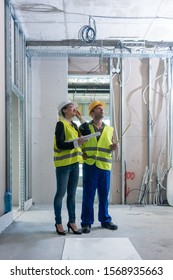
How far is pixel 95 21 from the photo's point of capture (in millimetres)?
4695

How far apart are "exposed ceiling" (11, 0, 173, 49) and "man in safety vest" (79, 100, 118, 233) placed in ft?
5.09

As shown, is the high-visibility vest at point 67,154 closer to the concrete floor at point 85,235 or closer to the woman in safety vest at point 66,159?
the woman in safety vest at point 66,159

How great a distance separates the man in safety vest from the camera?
3.42m

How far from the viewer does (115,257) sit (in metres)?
2.40

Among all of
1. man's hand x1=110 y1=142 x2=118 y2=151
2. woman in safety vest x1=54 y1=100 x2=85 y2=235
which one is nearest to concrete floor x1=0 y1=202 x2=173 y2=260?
woman in safety vest x1=54 y1=100 x2=85 y2=235

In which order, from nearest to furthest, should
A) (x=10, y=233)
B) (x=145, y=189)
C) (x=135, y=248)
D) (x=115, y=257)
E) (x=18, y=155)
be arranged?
1. (x=115, y=257)
2. (x=135, y=248)
3. (x=10, y=233)
4. (x=18, y=155)
5. (x=145, y=189)

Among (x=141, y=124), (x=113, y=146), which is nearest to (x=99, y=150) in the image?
(x=113, y=146)

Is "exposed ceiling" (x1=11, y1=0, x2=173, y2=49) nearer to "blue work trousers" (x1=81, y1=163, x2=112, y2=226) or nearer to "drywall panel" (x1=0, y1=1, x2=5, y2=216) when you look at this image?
"drywall panel" (x1=0, y1=1, x2=5, y2=216)

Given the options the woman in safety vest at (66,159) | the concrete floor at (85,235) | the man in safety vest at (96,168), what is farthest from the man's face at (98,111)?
the concrete floor at (85,235)

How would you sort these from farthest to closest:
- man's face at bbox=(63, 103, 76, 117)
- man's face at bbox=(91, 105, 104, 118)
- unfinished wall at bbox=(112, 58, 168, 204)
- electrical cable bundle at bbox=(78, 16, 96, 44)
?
unfinished wall at bbox=(112, 58, 168, 204) < electrical cable bundle at bbox=(78, 16, 96, 44) < man's face at bbox=(91, 105, 104, 118) < man's face at bbox=(63, 103, 76, 117)

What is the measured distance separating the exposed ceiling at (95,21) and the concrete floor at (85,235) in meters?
2.54
